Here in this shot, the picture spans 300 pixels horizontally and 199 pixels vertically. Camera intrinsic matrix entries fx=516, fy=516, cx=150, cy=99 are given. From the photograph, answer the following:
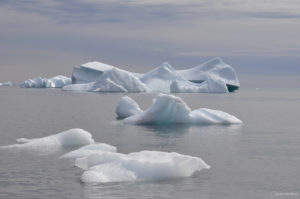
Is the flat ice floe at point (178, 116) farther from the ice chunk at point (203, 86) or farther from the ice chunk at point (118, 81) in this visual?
the ice chunk at point (203, 86)

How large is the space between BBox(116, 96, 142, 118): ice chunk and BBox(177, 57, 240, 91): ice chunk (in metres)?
49.6

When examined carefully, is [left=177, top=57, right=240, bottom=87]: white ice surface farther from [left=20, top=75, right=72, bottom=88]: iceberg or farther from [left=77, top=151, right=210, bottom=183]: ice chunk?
[left=77, top=151, right=210, bottom=183]: ice chunk

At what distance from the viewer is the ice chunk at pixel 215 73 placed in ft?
268

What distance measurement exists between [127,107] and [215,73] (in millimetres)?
54094

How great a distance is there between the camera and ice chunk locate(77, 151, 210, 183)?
455 inches

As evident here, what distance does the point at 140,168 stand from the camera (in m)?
11.8

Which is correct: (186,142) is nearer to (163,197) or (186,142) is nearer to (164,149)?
(164,149)

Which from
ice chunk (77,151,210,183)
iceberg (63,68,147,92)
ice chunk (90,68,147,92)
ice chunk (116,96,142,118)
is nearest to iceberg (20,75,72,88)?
iceberg (63,68,147,92)

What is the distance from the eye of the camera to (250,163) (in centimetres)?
1455

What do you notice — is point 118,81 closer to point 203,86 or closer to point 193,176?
point 203,86

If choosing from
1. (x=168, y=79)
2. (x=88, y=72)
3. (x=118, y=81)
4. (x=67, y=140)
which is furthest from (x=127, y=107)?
(x=88, y=72)

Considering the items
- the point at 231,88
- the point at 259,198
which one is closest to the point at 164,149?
the point at 259,198

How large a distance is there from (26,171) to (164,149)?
18.8 ft

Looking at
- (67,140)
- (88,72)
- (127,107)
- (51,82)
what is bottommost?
(51,82)
